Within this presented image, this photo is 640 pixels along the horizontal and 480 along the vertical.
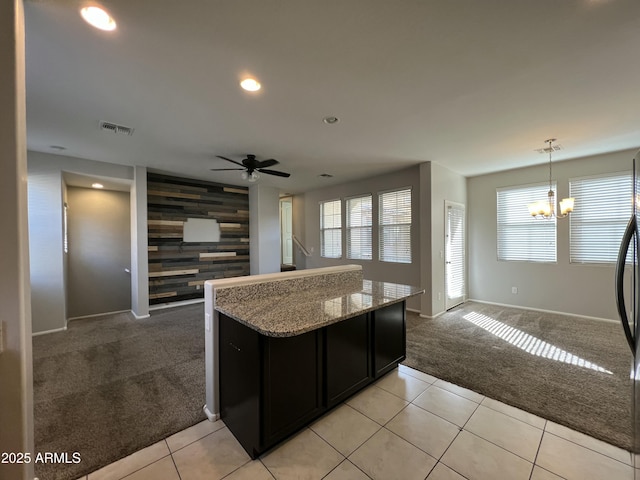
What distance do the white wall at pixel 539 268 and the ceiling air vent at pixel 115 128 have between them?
622 cm

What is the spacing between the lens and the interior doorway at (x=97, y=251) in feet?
15.8

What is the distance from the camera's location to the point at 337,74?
2146 mm

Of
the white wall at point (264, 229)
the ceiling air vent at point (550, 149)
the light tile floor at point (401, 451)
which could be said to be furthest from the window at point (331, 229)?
the light tile floor at point (401, 451)

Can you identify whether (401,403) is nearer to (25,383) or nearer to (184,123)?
(25,383)

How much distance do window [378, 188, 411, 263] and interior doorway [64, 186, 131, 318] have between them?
538 centimetres

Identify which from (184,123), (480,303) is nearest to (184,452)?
(184,123)

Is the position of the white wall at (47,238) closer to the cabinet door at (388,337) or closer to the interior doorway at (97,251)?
the interior doorway at (97,251)

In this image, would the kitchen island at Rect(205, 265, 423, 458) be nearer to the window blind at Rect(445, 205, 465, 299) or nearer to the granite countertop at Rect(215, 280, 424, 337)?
the granite countertop at Rect(215, 280, 424, 337)

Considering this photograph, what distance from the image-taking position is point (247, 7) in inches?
59.9

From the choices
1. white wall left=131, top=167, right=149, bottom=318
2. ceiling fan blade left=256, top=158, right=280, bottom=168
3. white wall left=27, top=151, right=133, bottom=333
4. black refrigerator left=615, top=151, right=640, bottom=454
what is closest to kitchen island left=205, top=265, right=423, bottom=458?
black refrigerator left=615, top=151, right=640, bottom=454


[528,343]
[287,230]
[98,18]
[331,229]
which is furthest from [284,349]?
[287,230]

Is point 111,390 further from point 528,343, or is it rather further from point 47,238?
point 528,343

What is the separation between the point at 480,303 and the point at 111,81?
267 inches

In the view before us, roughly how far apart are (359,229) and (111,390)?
5061 mm
